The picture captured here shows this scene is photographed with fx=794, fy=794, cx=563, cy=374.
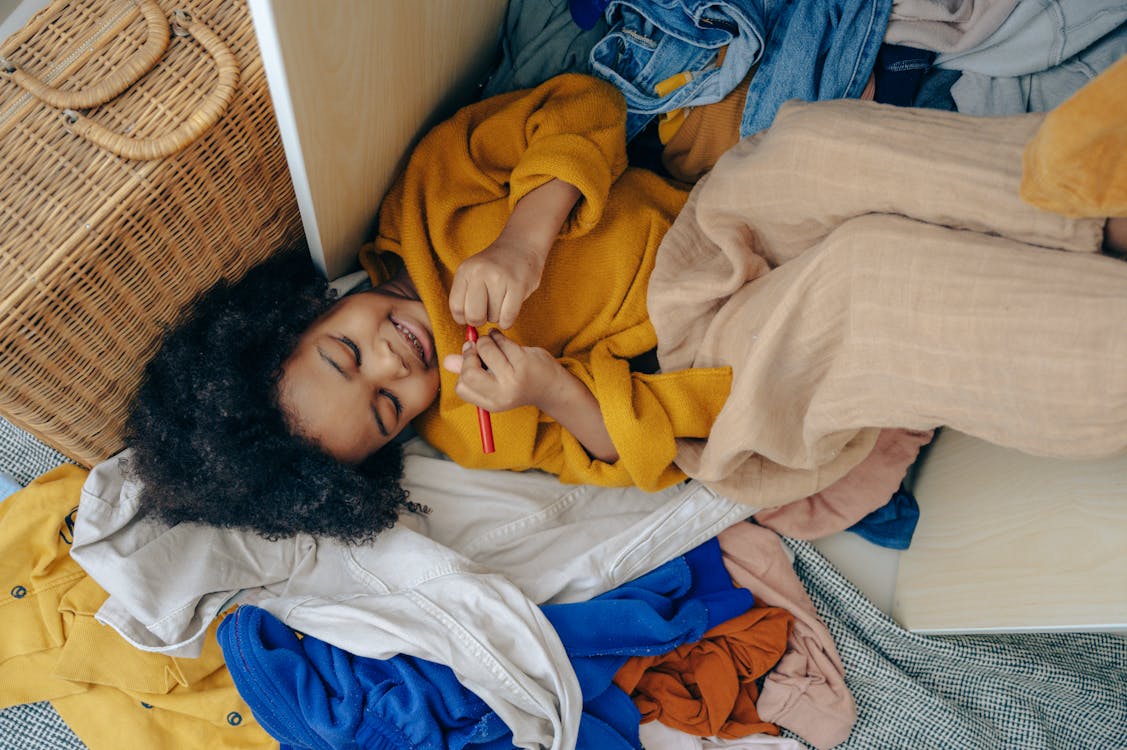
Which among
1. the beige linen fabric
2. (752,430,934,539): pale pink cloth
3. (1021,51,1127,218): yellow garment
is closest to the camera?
(1021,51,1127,218): yellow garment

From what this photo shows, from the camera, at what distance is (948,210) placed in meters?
0.74

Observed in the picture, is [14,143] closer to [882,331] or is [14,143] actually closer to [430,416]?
[430,416]

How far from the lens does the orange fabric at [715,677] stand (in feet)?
3.40

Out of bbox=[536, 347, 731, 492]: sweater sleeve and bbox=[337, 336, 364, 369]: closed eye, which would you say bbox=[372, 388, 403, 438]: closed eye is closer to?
bbox=[337, 336, 364, 369]: closed eye

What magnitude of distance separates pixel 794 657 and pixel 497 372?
1.92 ft

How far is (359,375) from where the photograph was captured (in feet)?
3.09

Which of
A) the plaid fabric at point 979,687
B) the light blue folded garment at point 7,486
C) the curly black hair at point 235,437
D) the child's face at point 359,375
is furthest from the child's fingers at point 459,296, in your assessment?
the light blue folded garment at point 7,486

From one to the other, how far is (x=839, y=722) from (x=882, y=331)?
0.58 meters

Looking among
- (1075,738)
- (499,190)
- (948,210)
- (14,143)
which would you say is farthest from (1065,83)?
(14,143)

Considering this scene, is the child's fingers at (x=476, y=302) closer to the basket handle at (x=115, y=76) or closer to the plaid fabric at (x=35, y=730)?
the basket handle at (x=115, y=76)

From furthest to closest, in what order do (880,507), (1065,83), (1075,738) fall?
1. (880,507)
2. (1075,738)
3. (1065,83)

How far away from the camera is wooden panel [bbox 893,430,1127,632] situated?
873mm

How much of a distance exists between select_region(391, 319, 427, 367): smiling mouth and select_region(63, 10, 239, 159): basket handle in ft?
1.04

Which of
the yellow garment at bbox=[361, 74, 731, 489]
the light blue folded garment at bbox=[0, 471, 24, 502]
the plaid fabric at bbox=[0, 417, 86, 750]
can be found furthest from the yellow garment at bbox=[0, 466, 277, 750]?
the yellow garment at bbox=[361, 74, 731, 489]
